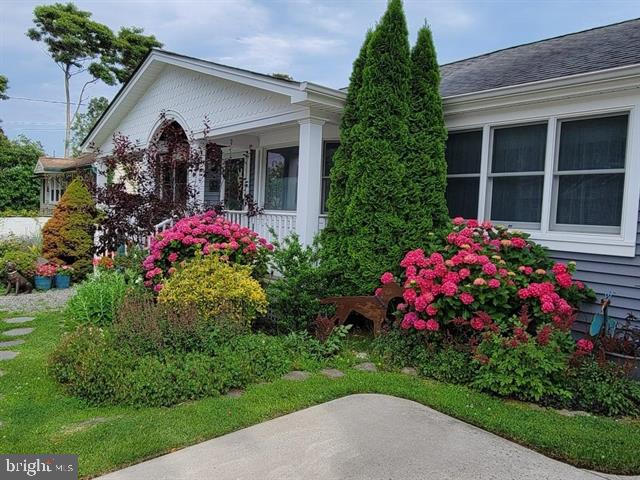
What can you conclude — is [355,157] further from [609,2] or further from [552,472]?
[609,2]

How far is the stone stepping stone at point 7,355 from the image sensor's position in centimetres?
507

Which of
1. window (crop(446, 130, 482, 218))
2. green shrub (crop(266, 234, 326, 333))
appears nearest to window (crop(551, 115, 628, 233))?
window (crop(446, 130, 482, 218))

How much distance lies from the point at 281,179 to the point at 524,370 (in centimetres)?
673

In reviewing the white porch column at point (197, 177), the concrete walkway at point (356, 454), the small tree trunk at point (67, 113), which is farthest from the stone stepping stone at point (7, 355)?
the small tree trunk at point (67, 113)

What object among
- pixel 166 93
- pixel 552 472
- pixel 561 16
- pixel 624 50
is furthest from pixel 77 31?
pixel 552 472

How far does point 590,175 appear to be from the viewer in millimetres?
5320

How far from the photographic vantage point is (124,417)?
11.6 feet

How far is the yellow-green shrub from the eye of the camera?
17.3 feet

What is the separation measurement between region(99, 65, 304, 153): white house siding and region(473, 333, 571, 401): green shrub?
A: 4.52 meters

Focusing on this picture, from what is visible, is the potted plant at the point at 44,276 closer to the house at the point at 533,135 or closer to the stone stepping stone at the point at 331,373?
the house at the point at 533,135

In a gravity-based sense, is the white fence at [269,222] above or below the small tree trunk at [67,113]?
below

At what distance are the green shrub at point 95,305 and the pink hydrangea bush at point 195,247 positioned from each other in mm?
522

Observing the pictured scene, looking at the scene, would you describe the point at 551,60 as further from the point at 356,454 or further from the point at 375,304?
the point at 356,454

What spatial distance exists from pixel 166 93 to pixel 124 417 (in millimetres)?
8763
